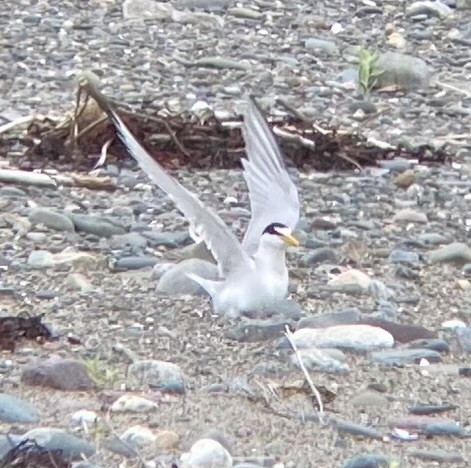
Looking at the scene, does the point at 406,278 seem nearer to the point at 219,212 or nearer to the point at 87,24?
the point at 219,212

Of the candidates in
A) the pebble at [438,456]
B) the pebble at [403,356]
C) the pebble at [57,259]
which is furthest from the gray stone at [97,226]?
the pebble at [438,456]

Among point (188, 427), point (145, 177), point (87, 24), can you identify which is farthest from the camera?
point (87, 24)

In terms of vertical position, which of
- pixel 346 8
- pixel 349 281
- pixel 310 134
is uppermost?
pixel 349 281

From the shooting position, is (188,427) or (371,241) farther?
(371,241)

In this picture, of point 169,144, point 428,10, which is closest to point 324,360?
point 169,144

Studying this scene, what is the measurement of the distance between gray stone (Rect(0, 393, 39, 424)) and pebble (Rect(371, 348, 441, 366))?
106 cm

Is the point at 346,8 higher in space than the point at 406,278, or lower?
lower

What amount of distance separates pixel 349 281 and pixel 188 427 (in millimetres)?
1455

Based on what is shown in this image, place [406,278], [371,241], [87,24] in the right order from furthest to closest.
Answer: [87,24] < [371,241] < [406,278]

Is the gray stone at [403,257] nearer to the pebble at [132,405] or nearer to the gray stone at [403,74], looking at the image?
the pebble at [132,405]

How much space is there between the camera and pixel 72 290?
5.30 metres

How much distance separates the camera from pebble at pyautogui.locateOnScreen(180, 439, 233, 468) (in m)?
3.84

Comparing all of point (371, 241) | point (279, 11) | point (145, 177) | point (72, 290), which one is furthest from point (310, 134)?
point (279, 11)

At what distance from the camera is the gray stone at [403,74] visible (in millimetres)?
8758
